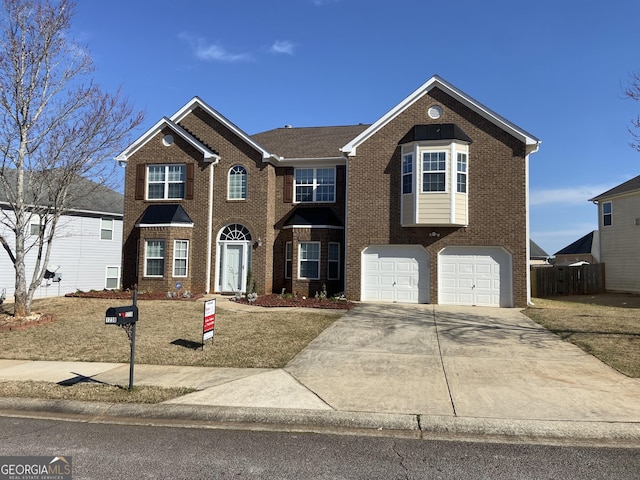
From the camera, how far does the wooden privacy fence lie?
73.7 feet

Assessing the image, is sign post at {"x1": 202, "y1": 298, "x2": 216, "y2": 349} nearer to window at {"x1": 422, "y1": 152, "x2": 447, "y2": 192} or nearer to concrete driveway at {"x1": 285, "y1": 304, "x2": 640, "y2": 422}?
concrete driveway at {"x1": 285, "y1": 304, "x2": 640, "y2": 422}

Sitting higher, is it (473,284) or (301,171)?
(301,171)

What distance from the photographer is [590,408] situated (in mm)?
5656

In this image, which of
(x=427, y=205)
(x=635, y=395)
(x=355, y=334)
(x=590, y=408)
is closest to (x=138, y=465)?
(x=590, y=408)

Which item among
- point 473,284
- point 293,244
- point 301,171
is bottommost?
point 473,284

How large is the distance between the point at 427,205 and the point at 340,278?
Answer: 4.81 metres

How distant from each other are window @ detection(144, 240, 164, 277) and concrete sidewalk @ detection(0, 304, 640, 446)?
34.1 ft

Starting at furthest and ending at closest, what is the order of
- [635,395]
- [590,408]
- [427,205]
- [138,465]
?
[427,205] < [635,395] < [590,408] < [138,465]

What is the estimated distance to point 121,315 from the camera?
6160mm

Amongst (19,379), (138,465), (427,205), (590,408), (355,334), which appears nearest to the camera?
(138,465)

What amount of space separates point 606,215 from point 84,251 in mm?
A: 28744

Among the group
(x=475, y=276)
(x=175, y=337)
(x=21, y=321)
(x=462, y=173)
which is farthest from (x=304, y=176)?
(x=21, y=321)

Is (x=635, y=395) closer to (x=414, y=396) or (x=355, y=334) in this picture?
(x=414, y=396)

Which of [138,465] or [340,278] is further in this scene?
[340,278]
